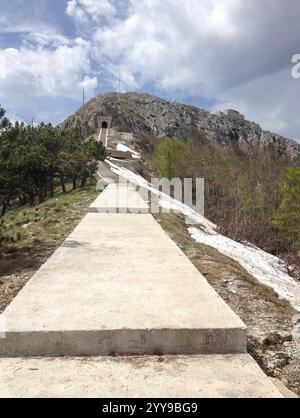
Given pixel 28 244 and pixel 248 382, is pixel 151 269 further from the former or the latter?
pixel 28 244

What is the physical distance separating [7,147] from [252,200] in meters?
26.2

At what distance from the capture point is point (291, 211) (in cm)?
2680

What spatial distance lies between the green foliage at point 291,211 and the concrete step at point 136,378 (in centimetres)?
2371

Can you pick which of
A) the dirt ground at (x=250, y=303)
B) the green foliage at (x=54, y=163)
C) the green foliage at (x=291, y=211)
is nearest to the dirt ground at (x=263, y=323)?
the dirt ground at (x=250, y=303)

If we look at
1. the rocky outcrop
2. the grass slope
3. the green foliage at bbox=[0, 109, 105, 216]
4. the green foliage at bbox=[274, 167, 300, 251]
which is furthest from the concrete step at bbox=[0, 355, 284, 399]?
the rocky outcrop

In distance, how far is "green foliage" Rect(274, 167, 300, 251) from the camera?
2599 cm

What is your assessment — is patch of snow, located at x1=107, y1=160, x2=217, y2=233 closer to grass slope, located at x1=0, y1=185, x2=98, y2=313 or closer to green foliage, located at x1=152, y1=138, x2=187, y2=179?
grass slope, located at x1=0, y1=185, x2=98, y2=313

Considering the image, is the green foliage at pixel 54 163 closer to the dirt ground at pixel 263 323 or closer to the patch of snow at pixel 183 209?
the patch of snow at pixel 183 209

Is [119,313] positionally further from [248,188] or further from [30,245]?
[248,188]

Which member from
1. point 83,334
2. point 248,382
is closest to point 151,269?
point 83,334

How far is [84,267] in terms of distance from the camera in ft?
19.2

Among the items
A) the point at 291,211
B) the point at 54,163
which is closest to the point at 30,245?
the point at 54,163

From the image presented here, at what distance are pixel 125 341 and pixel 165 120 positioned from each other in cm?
12791

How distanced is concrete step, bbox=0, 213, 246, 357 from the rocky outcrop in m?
90.2
